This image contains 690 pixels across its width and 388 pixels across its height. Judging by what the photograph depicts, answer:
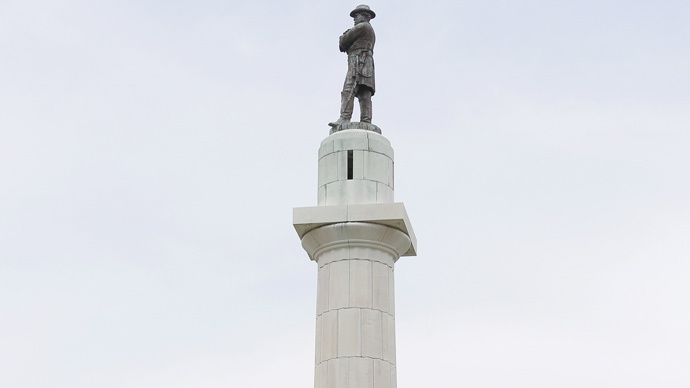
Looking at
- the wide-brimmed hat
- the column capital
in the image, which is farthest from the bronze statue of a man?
the column capital

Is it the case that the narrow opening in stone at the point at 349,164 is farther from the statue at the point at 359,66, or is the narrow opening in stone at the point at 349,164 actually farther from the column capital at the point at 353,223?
the statue at the point at 359,66

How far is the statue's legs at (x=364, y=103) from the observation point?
28.6m

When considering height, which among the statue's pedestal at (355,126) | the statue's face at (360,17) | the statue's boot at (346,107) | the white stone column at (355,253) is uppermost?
the statue's face at (360,17)

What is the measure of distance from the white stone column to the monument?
2 centimetres

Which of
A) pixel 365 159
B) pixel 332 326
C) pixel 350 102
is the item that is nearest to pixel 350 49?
pixel 350 102

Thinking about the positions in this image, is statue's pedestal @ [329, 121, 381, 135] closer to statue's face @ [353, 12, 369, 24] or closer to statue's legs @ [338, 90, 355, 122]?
statue's legs @ [338, 90, 355, 122]

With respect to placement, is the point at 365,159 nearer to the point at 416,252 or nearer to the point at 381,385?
the point at 416,252

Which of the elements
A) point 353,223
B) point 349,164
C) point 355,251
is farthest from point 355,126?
point 355,251

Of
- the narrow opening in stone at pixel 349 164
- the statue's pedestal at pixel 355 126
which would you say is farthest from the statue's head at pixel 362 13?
the narrow opening in stone at pixel 349 164

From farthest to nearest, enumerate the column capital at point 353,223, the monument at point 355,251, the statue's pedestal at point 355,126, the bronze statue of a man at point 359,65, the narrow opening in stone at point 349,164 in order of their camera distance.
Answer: the bronze statue of a man at point 359,65
the statue's pedestal at point 355,126
the narrow opening in stone at point 349,164
the column capital at point 353,223
the monument at point 355,251

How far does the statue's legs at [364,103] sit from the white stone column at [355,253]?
38.5 inches

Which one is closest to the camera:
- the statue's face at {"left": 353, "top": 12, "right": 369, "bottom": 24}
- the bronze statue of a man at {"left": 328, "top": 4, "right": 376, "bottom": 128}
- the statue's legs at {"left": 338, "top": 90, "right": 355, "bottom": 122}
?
the statue's legs at {"left": 338, "top": 90, "right": 355, "bottom": 122}

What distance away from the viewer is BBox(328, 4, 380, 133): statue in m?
28.6

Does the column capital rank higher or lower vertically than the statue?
lower
